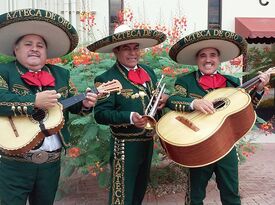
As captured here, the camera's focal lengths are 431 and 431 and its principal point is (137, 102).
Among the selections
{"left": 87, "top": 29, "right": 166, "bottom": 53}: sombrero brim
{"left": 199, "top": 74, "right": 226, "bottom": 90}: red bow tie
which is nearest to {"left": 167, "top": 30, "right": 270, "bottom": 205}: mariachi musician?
{"left": 199, "top": 74, "right": 226, "bottom": 90}: red bow tie

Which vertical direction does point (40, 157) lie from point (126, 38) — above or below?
below

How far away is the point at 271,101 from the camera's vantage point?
1186 cm

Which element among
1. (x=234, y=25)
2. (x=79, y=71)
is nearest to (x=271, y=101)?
(x=234, y=25)

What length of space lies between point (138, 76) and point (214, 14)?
26.8ft

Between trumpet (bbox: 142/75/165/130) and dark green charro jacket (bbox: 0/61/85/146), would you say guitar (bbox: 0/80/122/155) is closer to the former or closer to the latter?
dark green charro jacket (bbox: 0/61/85/146)

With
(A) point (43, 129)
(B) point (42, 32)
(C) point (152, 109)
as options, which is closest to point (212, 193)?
(C) point (152, 109)

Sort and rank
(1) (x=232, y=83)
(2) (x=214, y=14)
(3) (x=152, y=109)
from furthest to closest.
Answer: (2) (x=214, y=14) → (1) (x=232, y=83) → (3) (x=152, y=109)

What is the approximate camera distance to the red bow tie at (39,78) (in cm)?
292

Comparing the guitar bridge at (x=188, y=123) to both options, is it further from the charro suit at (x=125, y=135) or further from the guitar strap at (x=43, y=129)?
the guitar strap at (x=43, y=129)

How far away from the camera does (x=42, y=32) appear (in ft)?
9.80

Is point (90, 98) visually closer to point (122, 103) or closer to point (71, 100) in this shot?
point (71, 100)

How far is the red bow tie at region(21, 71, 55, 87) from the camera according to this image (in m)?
2.92

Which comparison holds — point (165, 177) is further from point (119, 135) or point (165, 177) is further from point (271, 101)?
point (271, 101)

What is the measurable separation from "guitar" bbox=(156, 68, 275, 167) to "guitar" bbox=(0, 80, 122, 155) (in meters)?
0.80
